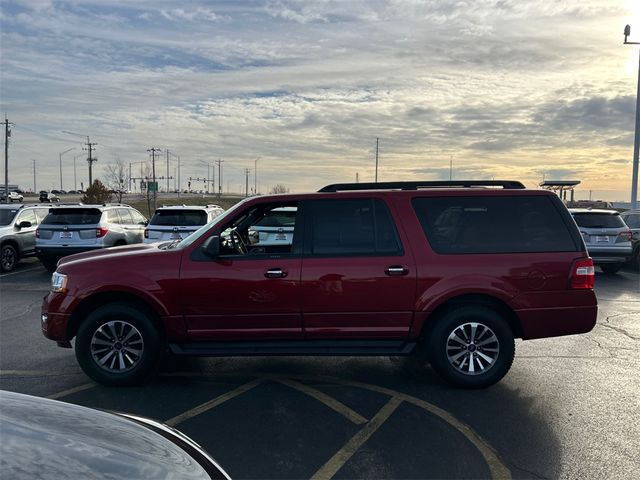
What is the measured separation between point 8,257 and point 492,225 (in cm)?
1244

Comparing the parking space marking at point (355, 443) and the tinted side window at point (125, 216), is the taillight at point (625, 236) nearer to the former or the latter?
the parking space marking at point (355, 443)

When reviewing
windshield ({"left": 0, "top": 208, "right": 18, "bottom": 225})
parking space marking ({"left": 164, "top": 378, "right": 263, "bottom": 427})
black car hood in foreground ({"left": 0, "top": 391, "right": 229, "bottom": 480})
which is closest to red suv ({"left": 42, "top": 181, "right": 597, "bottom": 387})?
parking space marking ({"left": 164, "top": 378, "right": 263, "bottom": 427})

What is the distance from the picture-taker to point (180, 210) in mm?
12281

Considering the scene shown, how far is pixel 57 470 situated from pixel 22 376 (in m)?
4.23

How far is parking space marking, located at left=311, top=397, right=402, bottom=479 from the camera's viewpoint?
349cm

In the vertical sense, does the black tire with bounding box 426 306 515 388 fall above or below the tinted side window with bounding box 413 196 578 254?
below

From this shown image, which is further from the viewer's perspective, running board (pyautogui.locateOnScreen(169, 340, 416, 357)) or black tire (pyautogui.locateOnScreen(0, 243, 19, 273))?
black tire (pyautogui.locateOnScreen(0, 243, 19, 273))

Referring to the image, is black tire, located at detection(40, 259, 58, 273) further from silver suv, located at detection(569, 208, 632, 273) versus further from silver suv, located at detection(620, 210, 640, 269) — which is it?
silver suv, located at detection(620, 210, 640, 269)

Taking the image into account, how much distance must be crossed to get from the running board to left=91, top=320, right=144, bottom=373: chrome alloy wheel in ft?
1.18

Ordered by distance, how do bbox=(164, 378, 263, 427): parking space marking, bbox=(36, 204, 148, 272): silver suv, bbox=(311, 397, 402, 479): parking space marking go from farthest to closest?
bbox=(36, 204, 148, 272): silver suv
bbox=(164, 378, 263, 427): parking space marking
bbox=(311, 397, 402, 479): parking space marking

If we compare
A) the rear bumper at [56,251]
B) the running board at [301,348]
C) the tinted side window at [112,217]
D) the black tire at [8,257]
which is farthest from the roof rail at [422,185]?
the black tire at [8,257]

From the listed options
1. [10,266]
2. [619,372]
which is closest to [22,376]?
[619,372]

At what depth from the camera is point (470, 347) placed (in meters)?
5.07

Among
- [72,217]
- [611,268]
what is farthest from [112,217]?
[611,268]
